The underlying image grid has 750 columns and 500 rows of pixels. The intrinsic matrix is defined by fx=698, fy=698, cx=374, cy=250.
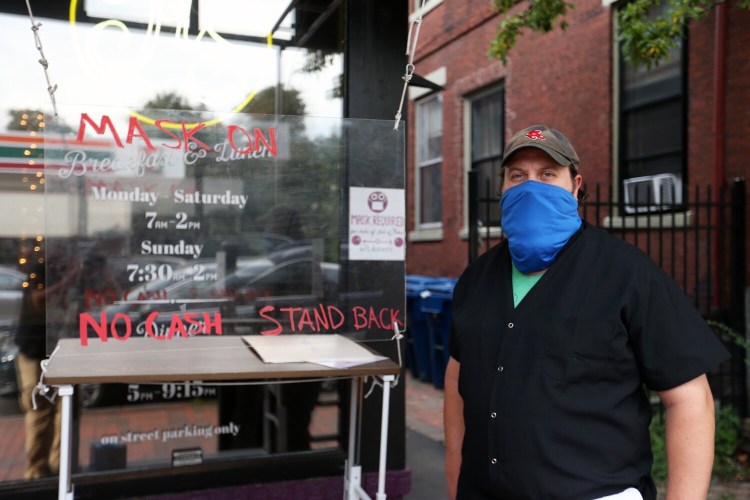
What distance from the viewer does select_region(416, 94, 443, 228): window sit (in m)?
11.2

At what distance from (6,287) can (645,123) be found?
20.5ft

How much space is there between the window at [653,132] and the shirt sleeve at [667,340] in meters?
5.22

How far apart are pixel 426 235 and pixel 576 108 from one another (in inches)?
143

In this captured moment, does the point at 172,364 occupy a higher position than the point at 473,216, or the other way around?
the point at 473,216

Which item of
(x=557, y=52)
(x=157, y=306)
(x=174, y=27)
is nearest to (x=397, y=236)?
(x=157, y=306)

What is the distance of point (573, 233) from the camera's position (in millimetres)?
2021

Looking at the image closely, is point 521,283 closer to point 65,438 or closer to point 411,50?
point 65,438

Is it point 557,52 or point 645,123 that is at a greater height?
point 557,52

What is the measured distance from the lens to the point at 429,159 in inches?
450

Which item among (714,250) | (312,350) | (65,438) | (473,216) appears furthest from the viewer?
(714,250)

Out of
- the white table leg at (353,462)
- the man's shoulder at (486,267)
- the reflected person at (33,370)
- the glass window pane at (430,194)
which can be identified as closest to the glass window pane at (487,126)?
the glass window pane at (430,194)

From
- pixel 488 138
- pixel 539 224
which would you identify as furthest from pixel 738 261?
pixel 539 224

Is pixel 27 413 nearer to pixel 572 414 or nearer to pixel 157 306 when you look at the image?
pixel 157 306

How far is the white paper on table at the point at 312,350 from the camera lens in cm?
316
